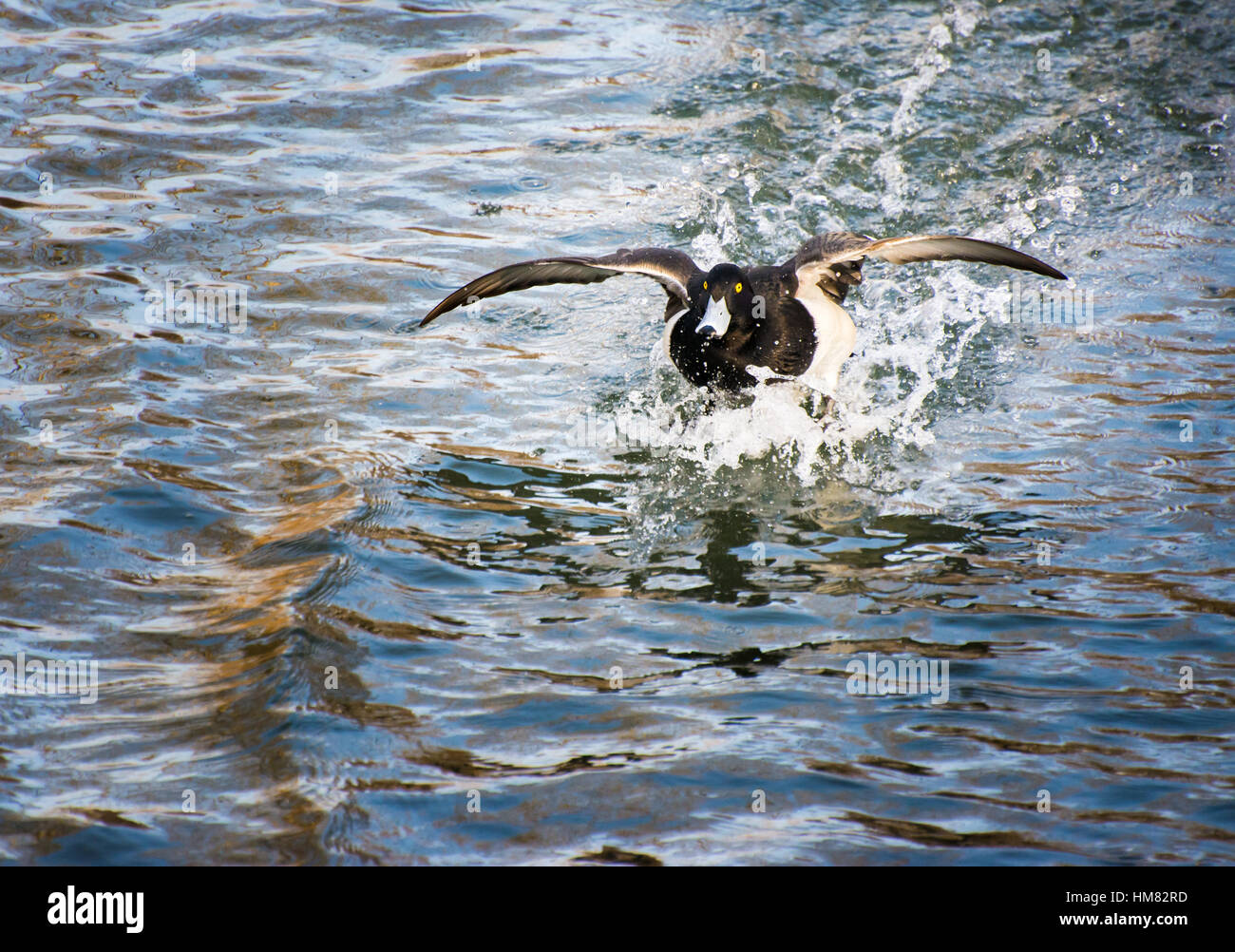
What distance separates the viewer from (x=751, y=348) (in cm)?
774

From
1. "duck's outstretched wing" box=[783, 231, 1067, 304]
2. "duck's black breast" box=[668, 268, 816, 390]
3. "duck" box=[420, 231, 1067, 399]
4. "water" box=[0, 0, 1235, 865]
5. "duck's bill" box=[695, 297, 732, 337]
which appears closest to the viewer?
"water" box=[0, 0, 1235, 865]

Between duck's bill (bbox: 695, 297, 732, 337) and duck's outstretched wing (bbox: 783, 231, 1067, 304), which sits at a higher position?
duck's outstretched wing (bbox: 783, 231, 1067, 304)

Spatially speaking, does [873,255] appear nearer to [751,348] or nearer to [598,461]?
[751,348]

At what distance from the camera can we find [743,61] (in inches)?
540

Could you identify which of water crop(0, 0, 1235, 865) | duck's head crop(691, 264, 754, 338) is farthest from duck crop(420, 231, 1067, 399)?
water crop(0, 0, 1235, 865)

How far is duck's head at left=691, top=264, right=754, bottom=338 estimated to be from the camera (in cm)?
722

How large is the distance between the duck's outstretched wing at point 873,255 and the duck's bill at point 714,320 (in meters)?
0.96

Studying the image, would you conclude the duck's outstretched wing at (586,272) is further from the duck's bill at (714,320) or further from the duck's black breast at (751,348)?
the duck's bill at (714,320)

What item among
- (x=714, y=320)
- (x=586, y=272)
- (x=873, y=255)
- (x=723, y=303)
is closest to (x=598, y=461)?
(x=714, y=320)

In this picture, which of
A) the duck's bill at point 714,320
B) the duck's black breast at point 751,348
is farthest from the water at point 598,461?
the duck's bill at point 714,320

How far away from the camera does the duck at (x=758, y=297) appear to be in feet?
24.4

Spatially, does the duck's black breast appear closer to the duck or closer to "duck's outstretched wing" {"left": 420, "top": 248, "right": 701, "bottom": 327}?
the duck
